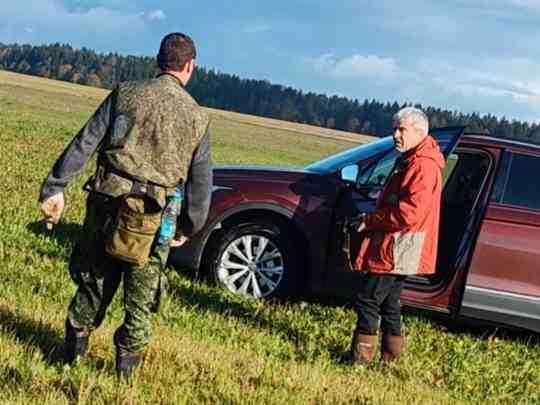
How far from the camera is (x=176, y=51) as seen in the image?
147 inches

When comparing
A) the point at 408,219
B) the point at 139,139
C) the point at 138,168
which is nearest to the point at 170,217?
the point at 138,168

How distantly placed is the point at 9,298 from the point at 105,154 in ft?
6.44

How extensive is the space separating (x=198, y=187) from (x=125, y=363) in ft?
3.15

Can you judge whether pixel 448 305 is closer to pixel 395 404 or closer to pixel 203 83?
pixel 395 404

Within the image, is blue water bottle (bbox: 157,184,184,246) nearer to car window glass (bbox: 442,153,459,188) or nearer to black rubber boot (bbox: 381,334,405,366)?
black rubber boot (bbox: 381,334,405,366)

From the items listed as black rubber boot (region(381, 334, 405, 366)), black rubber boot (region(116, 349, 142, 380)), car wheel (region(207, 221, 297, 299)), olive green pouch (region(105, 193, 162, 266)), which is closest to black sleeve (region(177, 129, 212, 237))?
olive green pouch (region(105, 193, 162, 266))

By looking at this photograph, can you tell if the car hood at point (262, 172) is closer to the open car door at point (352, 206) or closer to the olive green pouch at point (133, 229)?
the open car door at point (352, 206)

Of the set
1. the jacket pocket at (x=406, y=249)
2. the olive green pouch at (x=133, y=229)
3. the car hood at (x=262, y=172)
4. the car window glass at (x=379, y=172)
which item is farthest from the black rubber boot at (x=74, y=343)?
the car window glass at (x=379, y=172)

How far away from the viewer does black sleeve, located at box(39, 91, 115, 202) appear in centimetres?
371

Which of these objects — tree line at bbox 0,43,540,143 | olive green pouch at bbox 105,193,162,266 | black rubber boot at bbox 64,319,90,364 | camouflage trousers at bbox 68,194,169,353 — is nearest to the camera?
olive green pouch at bbox 105,193,162,266

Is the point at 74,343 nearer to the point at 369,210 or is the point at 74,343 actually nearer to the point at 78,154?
the point at 78,154

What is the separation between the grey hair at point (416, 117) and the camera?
193 inches

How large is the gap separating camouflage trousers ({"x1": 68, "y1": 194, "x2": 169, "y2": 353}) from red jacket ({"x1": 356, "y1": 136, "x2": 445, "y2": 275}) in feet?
5.47

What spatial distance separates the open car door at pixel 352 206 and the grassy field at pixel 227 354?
30cm
